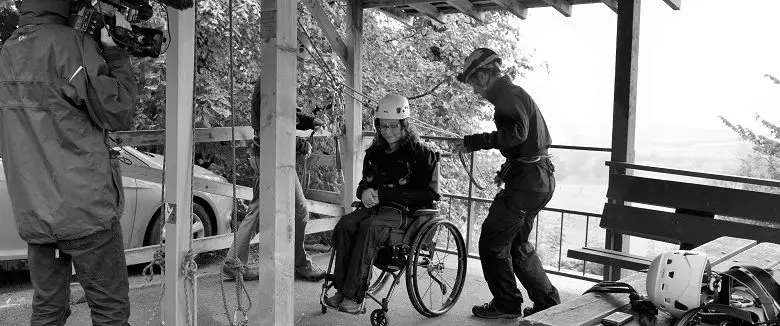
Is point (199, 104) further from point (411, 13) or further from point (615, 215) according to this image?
point (615, 215)

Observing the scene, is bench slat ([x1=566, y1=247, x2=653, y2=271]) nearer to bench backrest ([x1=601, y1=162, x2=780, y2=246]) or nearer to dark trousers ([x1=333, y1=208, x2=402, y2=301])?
bench backrest ([x1=601, y1=162, x2=780, y2=246])

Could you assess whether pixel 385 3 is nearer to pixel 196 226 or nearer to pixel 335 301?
pixel 196 226

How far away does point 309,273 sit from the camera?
218 inches

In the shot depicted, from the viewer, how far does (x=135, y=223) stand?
558 cm

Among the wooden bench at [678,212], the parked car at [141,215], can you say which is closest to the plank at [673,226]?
the wooden bench at [678,212]

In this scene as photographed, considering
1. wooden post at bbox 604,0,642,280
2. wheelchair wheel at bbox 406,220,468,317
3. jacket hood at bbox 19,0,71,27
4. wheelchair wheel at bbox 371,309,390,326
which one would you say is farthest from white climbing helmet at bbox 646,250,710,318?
wooden post at bbox 604,0,642,280

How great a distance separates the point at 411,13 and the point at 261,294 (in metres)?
3.74

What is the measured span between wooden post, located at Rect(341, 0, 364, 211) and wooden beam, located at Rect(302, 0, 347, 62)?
72 millimetres

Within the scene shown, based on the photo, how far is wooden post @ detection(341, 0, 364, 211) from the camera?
614 cm

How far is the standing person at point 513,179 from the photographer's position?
4.32 meters

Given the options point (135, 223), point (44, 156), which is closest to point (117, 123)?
point (44, 156)

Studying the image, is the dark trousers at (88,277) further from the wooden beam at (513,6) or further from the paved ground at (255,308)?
the wooden beam at (513,6)

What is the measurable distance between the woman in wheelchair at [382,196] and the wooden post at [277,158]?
104 cm

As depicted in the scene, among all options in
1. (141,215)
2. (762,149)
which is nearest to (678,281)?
(141,215)
